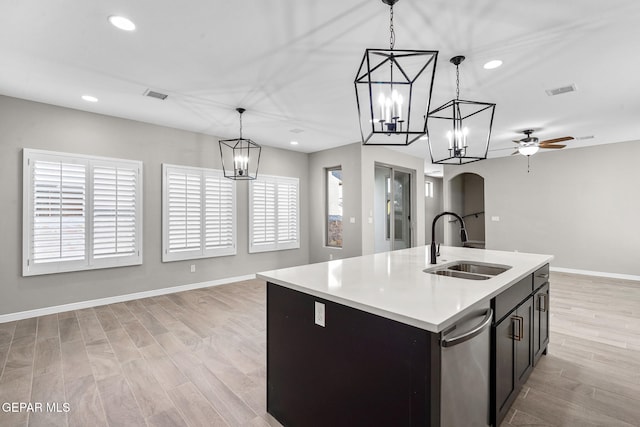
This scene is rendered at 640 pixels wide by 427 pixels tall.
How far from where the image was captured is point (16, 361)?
2.70 metres

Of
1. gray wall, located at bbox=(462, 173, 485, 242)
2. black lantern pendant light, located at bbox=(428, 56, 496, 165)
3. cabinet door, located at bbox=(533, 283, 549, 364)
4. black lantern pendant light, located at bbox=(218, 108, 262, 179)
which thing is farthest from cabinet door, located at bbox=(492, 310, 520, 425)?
gray wall, located at bbox=(462, 173, 485, 242)

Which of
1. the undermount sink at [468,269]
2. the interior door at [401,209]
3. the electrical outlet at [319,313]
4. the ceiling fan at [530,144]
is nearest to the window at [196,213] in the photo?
the interior door at [401,209]

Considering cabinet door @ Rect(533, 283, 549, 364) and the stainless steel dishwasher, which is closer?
the stainless steel dishwasher

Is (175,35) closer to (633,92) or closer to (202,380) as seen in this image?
(202,380)

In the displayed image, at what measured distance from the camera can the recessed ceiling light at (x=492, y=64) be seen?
2848mm

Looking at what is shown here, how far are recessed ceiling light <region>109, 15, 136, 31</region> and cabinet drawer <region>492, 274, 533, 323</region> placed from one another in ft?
10.3

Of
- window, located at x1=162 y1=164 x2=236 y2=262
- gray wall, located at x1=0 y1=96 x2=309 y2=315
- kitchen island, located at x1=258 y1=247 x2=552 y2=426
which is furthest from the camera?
window, located at x1=162 y1=164 x2=236 y2=262

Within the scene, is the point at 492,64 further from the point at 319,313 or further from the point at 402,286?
the point at 319,313

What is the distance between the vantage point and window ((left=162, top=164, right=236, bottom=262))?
4898 millimetres

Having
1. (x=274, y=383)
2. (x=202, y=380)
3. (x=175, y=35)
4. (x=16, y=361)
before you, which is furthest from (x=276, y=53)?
(x=16, y=361)

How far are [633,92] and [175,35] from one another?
16.5 feet

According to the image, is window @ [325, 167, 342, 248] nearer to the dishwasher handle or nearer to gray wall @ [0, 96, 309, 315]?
gray wall @ [0, 96, 309, 315]

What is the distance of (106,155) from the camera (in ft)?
14.3

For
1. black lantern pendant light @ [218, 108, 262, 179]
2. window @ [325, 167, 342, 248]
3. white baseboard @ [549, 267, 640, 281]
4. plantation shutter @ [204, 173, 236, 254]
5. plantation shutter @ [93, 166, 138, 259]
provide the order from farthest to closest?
1. window @ [325, 167, 342, 248]
2. white baseboard @ [549, 267, 640, 281]
3. plantation shutter @ [204, 173, 236, 254]
4. black lantern pendant light @ [218, 108, 262, 179]
5. plantation shutter @ [93, 166, 138, 259]
